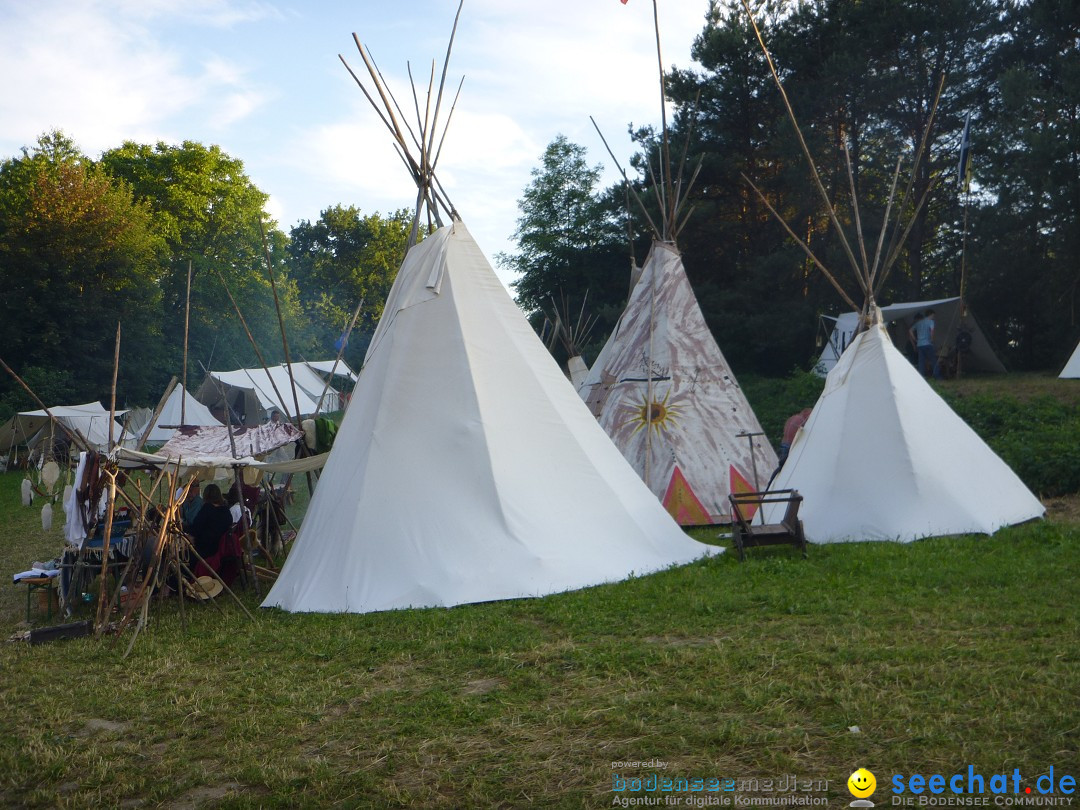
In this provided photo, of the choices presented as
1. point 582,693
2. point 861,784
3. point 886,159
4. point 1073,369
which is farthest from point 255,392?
point 861,784

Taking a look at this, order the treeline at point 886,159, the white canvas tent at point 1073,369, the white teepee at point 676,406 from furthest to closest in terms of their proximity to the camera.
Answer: the treeline at point 886,159 → the white canvas tent at point 1073,369 → the white teepee at point 676,406

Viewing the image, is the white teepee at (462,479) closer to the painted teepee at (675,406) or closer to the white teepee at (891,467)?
the white teepee at (891,467)

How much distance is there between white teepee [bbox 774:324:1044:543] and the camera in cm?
706

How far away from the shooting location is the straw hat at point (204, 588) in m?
6.75

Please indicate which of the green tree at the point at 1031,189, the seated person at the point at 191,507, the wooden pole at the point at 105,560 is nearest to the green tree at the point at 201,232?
the green tree at the point at 1031,189

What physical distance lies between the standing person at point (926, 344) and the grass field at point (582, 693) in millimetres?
9076

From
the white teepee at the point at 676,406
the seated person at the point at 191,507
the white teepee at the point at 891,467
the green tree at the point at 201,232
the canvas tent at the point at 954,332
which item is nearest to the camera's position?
the white teepee at the point at 891,467

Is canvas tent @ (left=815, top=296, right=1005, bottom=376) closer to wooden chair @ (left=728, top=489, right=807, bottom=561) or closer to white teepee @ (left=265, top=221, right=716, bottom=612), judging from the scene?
wooden chair @ (left=728, top=489, right=807, bottom=561)

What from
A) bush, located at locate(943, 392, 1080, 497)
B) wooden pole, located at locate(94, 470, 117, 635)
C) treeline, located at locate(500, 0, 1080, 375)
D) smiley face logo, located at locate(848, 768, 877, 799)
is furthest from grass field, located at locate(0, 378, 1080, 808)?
treeline, located at locate(500, 0, 1080, 375)

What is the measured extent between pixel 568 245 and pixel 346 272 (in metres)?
18.2

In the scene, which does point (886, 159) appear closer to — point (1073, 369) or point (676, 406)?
point (1073, 369)

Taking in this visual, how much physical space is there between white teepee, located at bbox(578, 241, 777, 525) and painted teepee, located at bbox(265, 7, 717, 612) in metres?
2.26

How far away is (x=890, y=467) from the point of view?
7285 mm

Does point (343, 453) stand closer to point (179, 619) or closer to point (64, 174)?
point (179, 619)
